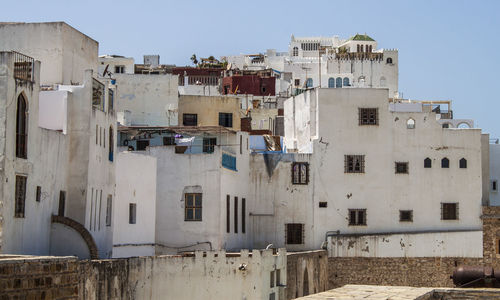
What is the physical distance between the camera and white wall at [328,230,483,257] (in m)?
37.9

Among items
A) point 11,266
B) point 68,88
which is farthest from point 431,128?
point 11,266

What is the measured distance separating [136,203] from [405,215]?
13.6 metres

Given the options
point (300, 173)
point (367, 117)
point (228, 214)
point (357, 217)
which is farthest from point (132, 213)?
point (367, 117)

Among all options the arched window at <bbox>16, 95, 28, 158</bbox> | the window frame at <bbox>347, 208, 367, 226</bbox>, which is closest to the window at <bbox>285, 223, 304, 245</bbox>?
the window frame at <bbox>347, 208, 367, 226</bbox>

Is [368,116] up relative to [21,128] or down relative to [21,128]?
up

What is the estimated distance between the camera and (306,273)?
112ft

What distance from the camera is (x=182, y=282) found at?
27141 mm

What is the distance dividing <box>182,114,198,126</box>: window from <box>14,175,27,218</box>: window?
21.8m

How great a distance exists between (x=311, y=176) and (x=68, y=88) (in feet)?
49.2

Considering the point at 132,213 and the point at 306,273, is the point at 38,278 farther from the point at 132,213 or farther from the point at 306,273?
the point at 306,273

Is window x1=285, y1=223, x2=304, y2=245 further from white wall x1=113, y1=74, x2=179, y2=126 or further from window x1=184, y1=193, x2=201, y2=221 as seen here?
white wall x1=113, y1=74, x2=179, y2=126

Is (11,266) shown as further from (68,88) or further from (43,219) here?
(68,88)

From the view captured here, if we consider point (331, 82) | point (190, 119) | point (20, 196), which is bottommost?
point (20, 196)

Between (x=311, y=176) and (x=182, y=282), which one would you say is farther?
(x=311, y=176)
